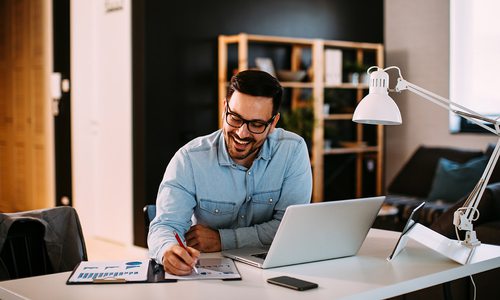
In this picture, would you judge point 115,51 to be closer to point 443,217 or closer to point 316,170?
point 316,170

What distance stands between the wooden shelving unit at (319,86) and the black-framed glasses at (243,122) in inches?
133

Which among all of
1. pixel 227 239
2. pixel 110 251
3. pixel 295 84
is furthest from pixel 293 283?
pixel 295 84

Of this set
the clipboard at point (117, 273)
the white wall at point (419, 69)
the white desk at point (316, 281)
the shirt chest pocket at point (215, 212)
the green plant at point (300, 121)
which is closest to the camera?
the white desk at point (316, 281)

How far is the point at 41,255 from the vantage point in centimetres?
246

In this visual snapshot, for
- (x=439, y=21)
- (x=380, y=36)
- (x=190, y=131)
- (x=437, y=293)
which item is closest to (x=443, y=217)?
(x=437, y=293)

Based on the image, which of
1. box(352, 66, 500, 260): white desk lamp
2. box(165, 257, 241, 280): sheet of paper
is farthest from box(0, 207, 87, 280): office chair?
box(352, 66, 500, 260): white desk lamp

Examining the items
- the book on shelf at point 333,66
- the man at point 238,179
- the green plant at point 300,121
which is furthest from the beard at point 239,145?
the book on shelf at point 333,66

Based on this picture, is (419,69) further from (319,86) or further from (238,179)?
(238,179)

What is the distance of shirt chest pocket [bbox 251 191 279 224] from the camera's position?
2.62m

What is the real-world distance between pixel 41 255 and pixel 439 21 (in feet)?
17.8

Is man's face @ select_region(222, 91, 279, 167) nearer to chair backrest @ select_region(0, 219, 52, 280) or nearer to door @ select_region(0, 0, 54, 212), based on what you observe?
chair backrest @ select_region(0, 219, 52, 280)

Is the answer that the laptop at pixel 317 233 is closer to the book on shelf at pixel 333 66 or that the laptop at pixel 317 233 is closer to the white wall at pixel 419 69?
the book on shelf at pixel 333 66

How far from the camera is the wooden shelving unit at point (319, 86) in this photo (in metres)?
5.95

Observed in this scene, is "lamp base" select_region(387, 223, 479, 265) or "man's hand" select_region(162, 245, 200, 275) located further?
"lamp base" select_region(387, 223, 479, 265)
